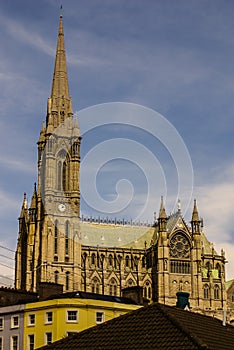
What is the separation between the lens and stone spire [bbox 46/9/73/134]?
15962cm

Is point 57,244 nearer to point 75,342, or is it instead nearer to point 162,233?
point 162,233

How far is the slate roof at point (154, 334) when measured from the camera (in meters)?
39.0

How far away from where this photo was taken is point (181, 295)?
5725cm

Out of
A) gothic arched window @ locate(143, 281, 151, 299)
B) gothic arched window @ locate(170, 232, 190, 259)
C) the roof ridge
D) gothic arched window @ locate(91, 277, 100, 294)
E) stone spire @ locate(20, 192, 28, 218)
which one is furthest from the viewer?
stone spire @ locate(20, 192, 28, 218)

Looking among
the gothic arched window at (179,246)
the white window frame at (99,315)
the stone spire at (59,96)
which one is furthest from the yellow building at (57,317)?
the stone spire at (59,96)

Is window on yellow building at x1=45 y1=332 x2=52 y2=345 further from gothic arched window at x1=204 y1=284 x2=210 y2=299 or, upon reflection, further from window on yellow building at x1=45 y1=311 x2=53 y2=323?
gothic arched window at x1=204 y1=284 x2=210 y2=299

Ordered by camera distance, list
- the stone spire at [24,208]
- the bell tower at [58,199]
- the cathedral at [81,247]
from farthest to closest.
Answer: the stone spire at [24,208] → the cathedral at [81,247] → the bell tower at [58,199]

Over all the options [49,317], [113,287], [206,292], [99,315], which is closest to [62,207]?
[113,287]

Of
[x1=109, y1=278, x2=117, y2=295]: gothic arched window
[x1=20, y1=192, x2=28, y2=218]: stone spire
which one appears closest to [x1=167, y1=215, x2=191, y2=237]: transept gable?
[x1=109, y1=278, x2=117, y2=295]: gothic arched window

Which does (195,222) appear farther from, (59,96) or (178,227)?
(59,96)

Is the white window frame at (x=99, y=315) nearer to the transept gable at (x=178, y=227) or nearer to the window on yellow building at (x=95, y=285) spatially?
the window on yellow building at (x=95, y=285)

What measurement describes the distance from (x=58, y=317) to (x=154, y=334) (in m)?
23.6

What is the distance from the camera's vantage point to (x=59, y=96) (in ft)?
531

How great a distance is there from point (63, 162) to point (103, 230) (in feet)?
57.8
